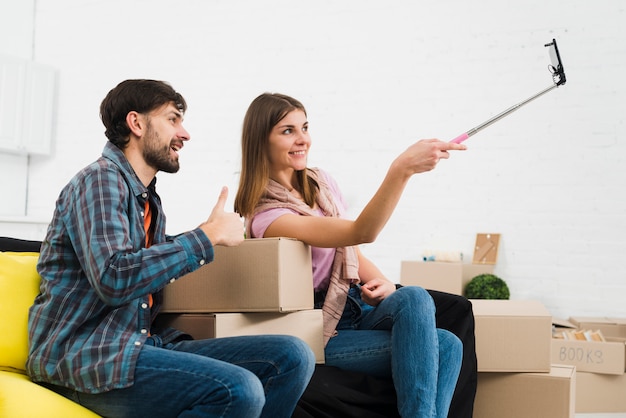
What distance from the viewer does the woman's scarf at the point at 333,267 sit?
2.15 meters

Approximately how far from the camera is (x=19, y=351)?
5.61 ft

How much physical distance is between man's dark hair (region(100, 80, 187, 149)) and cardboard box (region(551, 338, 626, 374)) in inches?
98.3

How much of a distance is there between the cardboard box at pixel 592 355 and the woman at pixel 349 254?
60.3 inches

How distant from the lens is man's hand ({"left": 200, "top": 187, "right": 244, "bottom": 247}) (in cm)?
163

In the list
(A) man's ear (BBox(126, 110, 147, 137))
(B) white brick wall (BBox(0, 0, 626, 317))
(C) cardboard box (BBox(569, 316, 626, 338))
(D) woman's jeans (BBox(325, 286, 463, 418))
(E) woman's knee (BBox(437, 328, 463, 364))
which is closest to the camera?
(A) man's ear (BBox(126, 110, 147, 137))

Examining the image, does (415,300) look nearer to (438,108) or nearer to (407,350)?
(407,350)

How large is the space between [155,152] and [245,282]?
1.32 feet

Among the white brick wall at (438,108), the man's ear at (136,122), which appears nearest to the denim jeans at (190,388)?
the man's ear at (136,122)

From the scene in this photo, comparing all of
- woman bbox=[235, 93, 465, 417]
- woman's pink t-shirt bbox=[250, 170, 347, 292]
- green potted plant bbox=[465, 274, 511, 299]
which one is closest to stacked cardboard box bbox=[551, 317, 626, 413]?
green potted plant bbox=[465, 274, 511, 299]

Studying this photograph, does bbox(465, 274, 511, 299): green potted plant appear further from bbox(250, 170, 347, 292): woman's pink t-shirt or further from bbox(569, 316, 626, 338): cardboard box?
bbox(250, 170, 347, 292): woman's pink t-shirt

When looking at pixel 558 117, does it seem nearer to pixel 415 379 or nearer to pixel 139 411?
pixel 415 379

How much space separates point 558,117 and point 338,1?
1.77 metres

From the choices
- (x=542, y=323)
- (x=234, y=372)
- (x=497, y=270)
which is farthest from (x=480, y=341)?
(x=497, y=270)

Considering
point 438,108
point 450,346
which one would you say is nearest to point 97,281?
point 450,346
